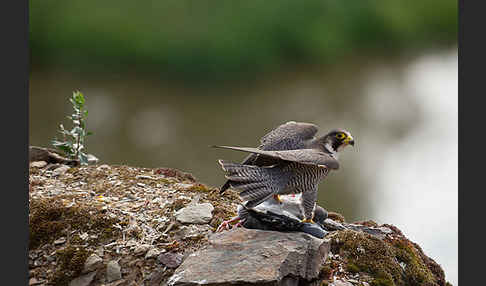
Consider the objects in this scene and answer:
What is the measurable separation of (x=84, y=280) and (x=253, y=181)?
2.81 feet

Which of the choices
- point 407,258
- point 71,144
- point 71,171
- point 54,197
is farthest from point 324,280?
point 71,144

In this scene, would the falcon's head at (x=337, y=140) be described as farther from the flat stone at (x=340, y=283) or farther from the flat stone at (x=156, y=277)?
the flat stone at (x=156, y=277)

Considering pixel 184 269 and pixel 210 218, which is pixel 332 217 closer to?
pixel 210 218

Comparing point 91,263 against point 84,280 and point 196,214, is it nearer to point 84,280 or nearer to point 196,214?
point 84,280

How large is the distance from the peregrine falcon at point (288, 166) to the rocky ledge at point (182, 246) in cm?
21

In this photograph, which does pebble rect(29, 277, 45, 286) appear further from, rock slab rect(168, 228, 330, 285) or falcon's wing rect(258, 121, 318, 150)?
falcon's wing rect(258, 121, 318, 150)

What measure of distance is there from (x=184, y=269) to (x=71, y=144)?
5.15ft

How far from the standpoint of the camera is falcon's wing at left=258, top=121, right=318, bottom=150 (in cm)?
250

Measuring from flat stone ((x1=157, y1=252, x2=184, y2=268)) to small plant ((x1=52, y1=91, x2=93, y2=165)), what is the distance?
4.07 ft

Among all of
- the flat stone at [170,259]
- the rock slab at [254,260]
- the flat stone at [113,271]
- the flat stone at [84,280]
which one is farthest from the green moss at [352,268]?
the flat stone at [84,280]

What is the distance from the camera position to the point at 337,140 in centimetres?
242

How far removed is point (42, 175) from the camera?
309cm

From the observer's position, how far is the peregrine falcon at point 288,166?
217 centimetres

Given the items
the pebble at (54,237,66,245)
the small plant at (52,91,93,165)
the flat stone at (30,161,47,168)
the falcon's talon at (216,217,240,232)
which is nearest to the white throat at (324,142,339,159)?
the falcon's talon at (216,217,240,232)
